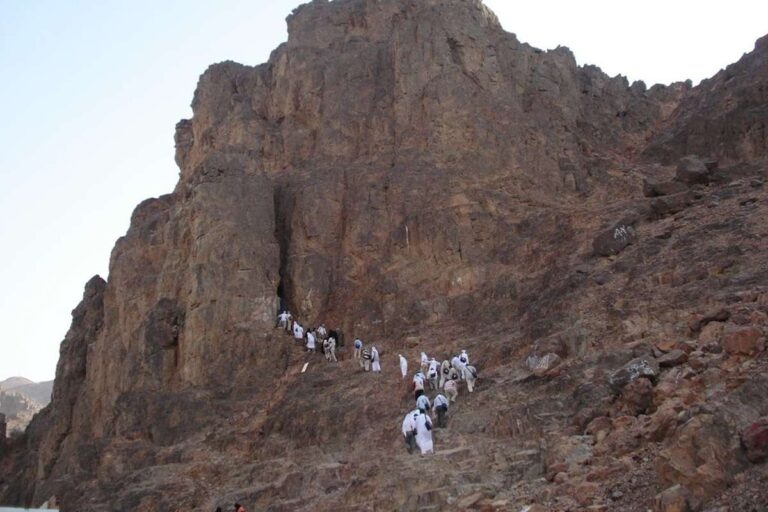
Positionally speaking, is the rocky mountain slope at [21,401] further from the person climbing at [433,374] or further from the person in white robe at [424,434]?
the person in white robe at [424,434]

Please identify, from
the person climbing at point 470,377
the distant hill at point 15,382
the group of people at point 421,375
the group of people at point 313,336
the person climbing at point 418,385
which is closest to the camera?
the group of people at point 421,375

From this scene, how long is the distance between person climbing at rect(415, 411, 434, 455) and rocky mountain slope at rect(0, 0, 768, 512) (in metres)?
0.60

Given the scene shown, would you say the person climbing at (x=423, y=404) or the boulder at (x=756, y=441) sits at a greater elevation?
the person climbing at (x=423, y=404)

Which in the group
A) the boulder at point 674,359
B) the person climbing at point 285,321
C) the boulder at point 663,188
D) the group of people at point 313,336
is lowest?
the boulder at point 674,359

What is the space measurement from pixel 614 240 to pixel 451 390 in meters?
8.59

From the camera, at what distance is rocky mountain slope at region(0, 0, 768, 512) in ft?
58.2

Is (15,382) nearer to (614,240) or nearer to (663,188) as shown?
(663,188)

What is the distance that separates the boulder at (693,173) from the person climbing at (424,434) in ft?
52.3

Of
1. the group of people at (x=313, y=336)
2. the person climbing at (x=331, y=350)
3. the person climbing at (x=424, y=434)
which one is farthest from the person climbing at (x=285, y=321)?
the person climbing at (x=424, y=434)

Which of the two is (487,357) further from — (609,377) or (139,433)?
(139,433)

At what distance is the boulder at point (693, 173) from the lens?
30406 mm

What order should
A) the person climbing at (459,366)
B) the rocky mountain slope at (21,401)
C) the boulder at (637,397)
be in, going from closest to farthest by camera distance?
the boulder at (637,397), the person climbing at (459,366), the rocky mountain slope at (21,401)

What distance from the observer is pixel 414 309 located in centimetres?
3042

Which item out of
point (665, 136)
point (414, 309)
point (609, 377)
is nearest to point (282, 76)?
point (414, 309)
